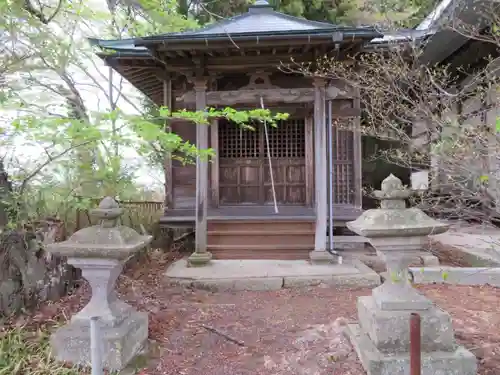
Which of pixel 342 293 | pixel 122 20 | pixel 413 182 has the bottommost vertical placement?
pixel 342 293

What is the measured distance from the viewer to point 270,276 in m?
5.77

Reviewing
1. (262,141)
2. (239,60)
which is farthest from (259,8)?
(262,141)

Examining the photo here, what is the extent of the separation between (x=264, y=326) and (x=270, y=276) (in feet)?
5.10

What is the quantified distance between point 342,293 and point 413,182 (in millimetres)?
8259

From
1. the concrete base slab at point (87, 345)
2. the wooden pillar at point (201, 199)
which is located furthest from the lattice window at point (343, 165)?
the concrete base slab at point (87, 345)

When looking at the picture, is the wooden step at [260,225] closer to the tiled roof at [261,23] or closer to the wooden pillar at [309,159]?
the wooden pillar at [309,159]

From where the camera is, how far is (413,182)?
12.4 meters

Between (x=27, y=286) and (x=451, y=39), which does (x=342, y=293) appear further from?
(x=451, y=39)

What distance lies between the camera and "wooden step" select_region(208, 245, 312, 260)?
6.99 m

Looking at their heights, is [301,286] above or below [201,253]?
below

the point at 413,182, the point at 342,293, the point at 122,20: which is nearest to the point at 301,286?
the point at 342,293

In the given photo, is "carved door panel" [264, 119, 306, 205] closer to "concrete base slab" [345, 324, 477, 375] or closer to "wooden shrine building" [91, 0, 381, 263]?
"wooden shrine building" [91, 0, 381, 263]

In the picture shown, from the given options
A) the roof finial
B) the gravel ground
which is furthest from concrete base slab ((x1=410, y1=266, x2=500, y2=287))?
the roof finial

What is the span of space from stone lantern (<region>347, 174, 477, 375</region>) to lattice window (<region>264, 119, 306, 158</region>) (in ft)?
17.1
